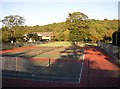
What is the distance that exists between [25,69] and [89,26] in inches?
2883

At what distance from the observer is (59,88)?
14008 millimetres

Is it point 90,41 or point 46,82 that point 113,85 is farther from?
point 90,41

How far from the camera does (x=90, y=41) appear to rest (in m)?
103

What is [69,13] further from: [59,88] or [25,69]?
A: [59,88]

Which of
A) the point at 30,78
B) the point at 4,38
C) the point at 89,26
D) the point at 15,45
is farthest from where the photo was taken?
the point at 89,26

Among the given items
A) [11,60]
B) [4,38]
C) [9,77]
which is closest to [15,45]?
[4,38]

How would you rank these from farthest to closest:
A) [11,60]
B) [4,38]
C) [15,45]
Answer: [4,38]
[15,45]
[11,60]

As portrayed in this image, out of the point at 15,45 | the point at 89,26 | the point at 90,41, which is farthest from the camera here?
the point at 90,41

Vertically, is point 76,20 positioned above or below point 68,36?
above

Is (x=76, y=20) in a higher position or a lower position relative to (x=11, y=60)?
higher

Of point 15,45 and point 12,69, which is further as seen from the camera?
point 15,45

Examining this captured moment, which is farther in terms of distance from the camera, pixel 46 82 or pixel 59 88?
pixel 46 82

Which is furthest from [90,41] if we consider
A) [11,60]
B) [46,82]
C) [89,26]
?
[46,82]

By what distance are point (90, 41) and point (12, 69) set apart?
84279mm
